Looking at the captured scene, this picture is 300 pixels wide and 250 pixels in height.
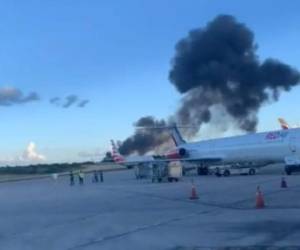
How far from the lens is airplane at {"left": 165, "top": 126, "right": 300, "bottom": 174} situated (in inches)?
1944

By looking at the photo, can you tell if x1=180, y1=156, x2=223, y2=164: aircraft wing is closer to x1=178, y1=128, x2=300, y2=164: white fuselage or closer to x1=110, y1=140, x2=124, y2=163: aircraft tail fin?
x1=178, y1=128, x2=300, y2=164: white fuselage

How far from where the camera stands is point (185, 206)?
22938 mm

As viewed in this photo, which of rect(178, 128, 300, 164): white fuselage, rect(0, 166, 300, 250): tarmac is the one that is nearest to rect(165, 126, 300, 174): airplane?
rect(178, 128, 300, 164): white fuselage

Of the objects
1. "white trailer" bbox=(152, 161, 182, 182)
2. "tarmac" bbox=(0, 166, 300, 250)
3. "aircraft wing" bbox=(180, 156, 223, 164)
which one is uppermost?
"aircraft wing" bbox=(180, 156, 223, 164)

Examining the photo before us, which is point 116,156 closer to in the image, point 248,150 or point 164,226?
point 248,150

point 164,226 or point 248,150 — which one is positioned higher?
point 248,150

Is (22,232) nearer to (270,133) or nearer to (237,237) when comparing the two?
(237,237)

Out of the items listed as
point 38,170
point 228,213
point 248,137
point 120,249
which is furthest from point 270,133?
point 38,170

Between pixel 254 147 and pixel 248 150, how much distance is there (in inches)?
39.7

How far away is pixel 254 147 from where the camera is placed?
5378 cm

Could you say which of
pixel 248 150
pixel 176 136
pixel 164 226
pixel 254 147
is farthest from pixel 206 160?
pixel 164 226

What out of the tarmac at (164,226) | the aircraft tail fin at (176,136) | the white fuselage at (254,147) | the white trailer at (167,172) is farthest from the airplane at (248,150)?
the tarmac at (164,226)

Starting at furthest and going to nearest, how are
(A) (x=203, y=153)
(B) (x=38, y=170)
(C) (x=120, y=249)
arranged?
1. (B) (x=38, y=170)
2. (A) (x=203, y=153)
3. (C) (x=120, y=249)

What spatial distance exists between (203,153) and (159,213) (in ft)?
141
